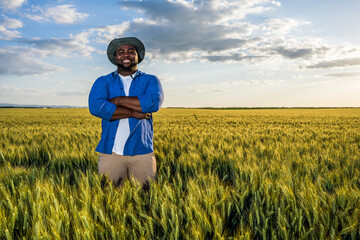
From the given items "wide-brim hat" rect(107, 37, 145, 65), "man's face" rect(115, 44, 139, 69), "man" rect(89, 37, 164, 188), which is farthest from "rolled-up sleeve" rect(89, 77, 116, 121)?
"wide-brim hat" rect(107, 37, 145, 65)

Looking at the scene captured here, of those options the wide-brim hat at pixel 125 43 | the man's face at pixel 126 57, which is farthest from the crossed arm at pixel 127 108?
the wide-brim hat at pixel 125 43

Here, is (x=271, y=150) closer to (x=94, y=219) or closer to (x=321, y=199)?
(x=321, y=199)

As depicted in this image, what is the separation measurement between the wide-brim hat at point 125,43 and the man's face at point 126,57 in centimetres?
14

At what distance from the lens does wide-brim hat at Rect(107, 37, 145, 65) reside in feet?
9.99

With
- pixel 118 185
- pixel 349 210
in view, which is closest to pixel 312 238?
pixel 349 210

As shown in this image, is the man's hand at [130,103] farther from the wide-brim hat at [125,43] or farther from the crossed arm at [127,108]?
the wide-brim hat at [125,43]

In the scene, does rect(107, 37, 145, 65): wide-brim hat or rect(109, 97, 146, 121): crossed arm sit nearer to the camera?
rect(109, 97, 146, 121): crossed arm

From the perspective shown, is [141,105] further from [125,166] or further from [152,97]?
[125,166]

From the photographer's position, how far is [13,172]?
3.03 m

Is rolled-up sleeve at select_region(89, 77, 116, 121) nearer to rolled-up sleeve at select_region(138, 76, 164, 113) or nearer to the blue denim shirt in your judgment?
the blue denim shirt

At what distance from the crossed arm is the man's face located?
0.39 m

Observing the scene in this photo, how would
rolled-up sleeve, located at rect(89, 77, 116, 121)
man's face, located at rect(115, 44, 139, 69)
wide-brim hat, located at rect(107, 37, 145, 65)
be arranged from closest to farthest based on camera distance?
→ 1. rolled-up sleeve, located at rect(89, 77, 116, 121)
2. man's face, located at rect(115, 44, 139, 69)
3. wide-brim hat, located at rect(107, 37, 145, 65)

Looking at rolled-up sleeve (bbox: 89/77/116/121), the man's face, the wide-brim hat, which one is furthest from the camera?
the wide-brim hat

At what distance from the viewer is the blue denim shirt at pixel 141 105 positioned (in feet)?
8.99
